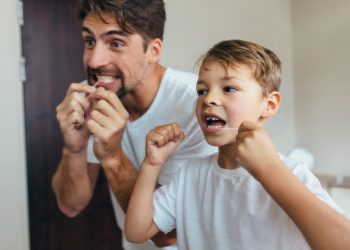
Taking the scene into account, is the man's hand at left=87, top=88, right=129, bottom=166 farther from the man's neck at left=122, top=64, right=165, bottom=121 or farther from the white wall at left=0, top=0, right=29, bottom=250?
the white wall at left=0, top=0, right=29, bottom=250

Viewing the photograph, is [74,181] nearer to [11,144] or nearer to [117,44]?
[117,44]

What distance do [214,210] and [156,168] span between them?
0.13 metres

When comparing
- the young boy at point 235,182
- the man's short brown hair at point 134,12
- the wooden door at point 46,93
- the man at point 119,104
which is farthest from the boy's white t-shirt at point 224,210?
the wooden door at point 46,93

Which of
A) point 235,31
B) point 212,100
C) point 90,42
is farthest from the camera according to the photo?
point 235,31

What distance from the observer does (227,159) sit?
0.75 m

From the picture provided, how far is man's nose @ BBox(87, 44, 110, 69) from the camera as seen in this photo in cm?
93

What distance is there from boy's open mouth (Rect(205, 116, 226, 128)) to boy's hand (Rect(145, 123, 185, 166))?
97 millimetres

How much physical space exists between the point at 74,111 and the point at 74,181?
0.67ft

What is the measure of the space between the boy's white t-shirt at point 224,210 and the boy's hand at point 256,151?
0.29 ft

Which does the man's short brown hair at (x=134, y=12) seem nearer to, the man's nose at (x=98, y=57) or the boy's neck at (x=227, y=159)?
the man's nose at (x=98, y=57)

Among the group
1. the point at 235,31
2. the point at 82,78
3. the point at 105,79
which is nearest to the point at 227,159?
the point at 105,79

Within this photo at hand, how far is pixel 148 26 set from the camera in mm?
996

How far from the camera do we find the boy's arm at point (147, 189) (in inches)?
29.3

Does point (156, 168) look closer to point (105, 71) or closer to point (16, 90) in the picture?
point (105, 71)
